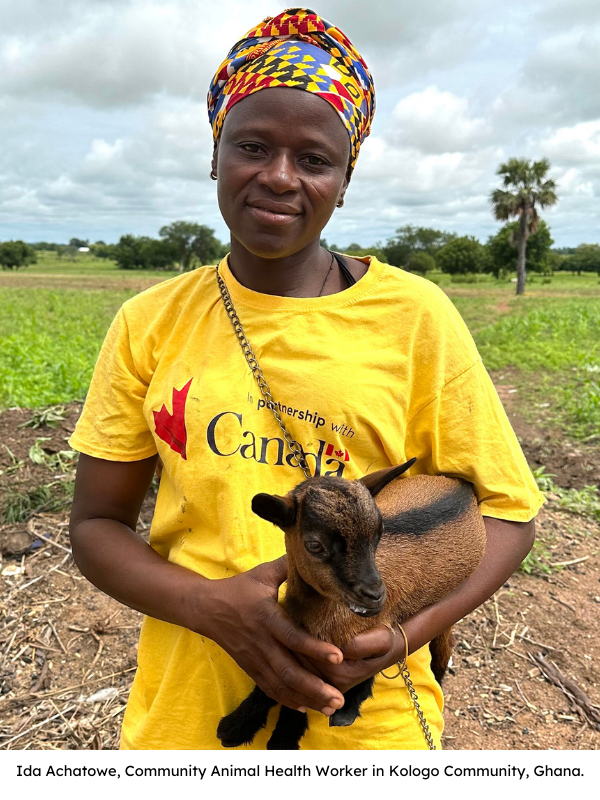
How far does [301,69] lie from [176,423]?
98 centimetres

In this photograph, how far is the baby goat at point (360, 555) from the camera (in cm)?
140

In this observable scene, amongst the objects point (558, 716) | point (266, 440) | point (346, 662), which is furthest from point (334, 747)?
point (558, 716)

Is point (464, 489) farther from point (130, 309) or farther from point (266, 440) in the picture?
point (130, 309)

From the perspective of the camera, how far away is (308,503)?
56.4 inches

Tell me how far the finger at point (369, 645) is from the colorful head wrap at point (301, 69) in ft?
4.20

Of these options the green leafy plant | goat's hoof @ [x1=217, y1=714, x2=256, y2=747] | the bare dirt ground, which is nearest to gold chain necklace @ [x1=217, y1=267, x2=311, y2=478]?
goat's hoof @ [x1=217, y1=714, x2=256, y2=747]

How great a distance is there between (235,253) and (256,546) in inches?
33.5

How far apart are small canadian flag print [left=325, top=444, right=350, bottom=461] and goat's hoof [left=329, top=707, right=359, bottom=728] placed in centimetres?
65

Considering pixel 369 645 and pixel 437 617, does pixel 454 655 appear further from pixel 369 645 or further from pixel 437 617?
pixel 369 645

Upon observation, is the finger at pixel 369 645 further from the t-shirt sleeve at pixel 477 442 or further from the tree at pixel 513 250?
the tree at pixel 513 250

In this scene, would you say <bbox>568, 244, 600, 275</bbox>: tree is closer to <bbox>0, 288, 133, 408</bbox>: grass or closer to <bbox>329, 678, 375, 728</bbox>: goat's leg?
<bbox>0, 288, 133, 408</bbox>: grass

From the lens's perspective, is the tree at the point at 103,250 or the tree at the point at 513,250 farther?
the tree at the point at 103,250

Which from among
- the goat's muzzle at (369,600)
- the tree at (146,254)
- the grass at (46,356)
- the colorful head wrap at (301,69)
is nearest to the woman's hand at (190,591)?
the goat's muzzle at (369,600)

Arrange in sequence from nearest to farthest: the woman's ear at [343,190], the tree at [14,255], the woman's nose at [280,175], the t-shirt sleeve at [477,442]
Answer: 1. the woman's nose at [280,175]
2. the t-shirt sleeve at [477,442]
3. the woman's ear at [343,190]
4. the tree at [14,255]
